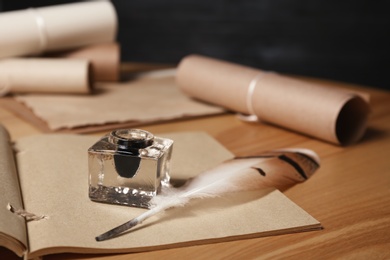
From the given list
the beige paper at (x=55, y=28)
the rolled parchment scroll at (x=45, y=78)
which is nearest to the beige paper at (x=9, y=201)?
the rolled parchment scroll at (x=45, y=78)

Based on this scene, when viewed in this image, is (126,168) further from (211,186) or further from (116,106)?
(116,106)

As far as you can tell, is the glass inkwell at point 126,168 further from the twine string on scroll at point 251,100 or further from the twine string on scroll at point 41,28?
the twine string on scroll at point 41,28

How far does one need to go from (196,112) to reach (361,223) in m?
0.62

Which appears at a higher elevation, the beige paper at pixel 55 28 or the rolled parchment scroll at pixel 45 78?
the beige paper at pixel 55 28

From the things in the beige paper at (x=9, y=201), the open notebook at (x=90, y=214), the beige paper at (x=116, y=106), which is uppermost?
the beige paper at (x=9, y=201)

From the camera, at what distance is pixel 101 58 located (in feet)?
5.58

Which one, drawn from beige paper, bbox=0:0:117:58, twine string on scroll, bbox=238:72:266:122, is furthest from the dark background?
twine string on scroll, bbox=238:72:266:122

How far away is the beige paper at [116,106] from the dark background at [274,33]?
1.61 metres

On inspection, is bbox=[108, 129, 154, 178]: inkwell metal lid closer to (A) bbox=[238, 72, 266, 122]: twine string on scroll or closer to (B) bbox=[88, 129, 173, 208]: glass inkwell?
(B) bbox=[88, 129, 173, 208]: glass inkwell

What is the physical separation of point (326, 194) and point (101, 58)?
87 centimetres

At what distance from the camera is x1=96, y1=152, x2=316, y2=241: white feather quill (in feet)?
2.92

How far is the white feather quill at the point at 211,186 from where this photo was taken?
0.89 m

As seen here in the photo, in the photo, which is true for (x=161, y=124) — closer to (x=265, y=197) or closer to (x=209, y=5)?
(x=265, y=197)

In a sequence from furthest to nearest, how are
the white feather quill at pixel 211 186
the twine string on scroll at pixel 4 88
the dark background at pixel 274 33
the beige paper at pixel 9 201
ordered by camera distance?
the dark background at pixel 274 33 → the twine string on scroll at pixel 4 88 → the white feather quill at pixel 211 186 → the beige paper at pixel 9 201
